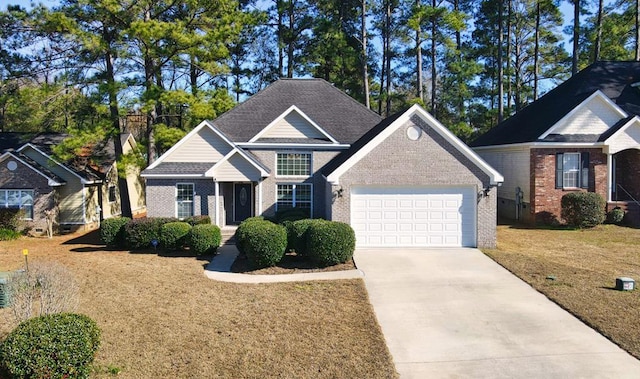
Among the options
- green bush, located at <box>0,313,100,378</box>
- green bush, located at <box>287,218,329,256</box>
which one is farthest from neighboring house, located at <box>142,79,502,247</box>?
green bush, located at <box>0,313,100,378</box>

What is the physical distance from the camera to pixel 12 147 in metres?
25.0

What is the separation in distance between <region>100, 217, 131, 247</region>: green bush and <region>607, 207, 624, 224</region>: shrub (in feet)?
68.4

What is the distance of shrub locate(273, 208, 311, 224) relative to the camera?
18047 millimetres

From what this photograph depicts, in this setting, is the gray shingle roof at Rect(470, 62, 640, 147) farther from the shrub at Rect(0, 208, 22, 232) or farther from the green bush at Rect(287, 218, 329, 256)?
the shrub at Rect(0, 208, 22, 232)

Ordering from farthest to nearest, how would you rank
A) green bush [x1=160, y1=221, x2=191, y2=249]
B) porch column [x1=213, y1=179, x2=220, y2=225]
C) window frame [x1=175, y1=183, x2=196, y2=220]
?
window frame [x1=175, y1=183, x2=196, y2=220]
porch column [x1=213, y1=179, x2=220, y2=225]
green bush [x1=160, y1=221, x2=191, y2=249]

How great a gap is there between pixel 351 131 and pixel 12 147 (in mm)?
18580

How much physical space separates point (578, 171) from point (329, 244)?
46.7ft

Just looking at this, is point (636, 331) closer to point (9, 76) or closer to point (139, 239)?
point (139, 239)

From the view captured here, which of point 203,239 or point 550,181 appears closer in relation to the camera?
point 203,239

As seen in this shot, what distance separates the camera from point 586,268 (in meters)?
13.2

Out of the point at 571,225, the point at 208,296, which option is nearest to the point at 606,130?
the point at 571,225

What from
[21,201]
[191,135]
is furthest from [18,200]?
[191,135]

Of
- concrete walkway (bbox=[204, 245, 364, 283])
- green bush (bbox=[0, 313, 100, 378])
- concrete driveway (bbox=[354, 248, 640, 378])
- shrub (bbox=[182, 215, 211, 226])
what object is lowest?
concrete driveway (bbox=[354, 248, 640, 378])

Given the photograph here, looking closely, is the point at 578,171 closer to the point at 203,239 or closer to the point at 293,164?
the point at 293,164
